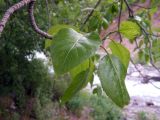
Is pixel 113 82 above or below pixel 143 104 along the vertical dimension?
above

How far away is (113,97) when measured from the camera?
1.32 ft

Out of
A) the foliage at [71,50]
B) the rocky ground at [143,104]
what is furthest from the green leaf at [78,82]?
the rocky ground at [143,104]

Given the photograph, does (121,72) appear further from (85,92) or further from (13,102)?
(85,92)

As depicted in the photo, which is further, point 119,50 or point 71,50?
point 119,50

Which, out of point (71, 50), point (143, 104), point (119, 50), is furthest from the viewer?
point (143, 104)

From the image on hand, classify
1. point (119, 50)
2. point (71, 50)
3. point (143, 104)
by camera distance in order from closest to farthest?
point (71, 50)
point (119, 50)
point (143, 104)

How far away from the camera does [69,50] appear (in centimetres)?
37

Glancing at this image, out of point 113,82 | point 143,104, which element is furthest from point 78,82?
point 143,104

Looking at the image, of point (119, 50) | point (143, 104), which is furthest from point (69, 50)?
point (143, 104)

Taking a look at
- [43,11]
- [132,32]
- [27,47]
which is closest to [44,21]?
[43,11]

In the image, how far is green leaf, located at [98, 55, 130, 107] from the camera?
40cm

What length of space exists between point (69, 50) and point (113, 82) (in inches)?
2.7

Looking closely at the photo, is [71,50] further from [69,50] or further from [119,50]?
[119,50]

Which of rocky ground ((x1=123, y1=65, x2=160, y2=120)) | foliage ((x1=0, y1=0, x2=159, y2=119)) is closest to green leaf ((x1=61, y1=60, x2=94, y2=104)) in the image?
foliage ((x1=0, y1=0, x2=159, y2=119))
